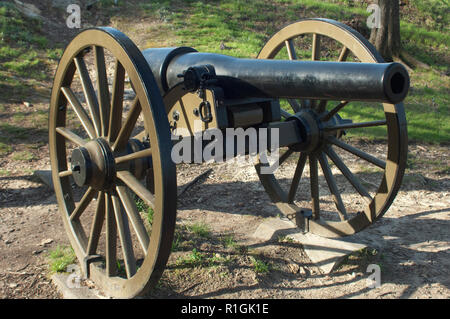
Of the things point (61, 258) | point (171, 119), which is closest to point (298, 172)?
point (171, 119)

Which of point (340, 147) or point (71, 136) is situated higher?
point (71, 136)

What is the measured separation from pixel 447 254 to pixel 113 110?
2.77 metres

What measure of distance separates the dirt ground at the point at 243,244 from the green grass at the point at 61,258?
0.21 feet

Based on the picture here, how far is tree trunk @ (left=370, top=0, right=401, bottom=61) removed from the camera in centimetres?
995

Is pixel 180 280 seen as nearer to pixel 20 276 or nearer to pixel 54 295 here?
pixel 54 295

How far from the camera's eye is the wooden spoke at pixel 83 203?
3.44 m

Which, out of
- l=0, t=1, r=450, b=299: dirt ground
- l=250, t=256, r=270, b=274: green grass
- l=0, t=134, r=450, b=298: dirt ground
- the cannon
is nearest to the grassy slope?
l=0, t=1, r=450, b=299: dirt ground

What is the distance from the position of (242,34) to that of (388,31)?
2872 millimetres

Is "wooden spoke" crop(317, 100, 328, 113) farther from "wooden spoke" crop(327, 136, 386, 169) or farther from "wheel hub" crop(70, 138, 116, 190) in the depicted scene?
"wheel hub" crop(70, 138, 116, 190)

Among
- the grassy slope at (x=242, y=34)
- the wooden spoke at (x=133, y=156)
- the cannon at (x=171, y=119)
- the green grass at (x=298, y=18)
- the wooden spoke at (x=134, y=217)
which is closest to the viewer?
the cannon at (x=171, y=119)

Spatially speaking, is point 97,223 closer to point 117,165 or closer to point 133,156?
point 117,165

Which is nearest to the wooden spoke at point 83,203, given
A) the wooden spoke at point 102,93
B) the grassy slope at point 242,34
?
the wooden spoke at point 102,93

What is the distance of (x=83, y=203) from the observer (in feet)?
11.6

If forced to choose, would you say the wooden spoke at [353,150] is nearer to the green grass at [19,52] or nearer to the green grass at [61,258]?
the green grass at [61,258]
